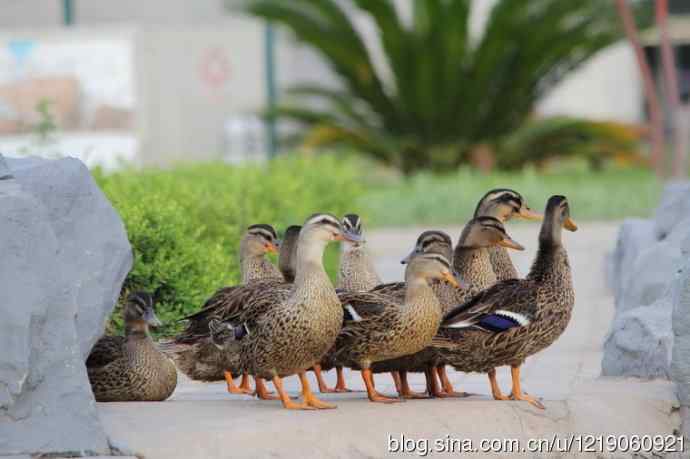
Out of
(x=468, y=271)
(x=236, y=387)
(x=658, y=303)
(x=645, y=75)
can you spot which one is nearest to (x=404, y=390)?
(x=468, y=271)

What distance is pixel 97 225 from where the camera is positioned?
6090 mm

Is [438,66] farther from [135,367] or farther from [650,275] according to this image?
[135,367]

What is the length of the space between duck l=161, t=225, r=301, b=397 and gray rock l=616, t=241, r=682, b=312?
7.76ft

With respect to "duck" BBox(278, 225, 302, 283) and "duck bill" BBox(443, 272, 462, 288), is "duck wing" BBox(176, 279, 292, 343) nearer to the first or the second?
"duck" BBox(278, 225, 302, 283)

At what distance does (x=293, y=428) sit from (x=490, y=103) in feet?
57.7

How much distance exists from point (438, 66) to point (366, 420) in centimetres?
1665

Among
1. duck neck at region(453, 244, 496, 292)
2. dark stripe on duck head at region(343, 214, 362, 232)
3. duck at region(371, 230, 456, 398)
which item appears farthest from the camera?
dark stripe on duck head at region(343, 214, 362, 232)

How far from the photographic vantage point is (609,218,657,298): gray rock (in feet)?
32.4

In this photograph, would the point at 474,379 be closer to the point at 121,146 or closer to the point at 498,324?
the point at 498,324

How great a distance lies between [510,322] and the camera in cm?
608

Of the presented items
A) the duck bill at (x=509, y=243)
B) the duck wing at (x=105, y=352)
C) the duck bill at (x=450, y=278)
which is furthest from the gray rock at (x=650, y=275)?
the duck wing at (x=105, y=352)

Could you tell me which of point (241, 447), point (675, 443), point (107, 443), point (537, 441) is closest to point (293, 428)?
point (241, 447)

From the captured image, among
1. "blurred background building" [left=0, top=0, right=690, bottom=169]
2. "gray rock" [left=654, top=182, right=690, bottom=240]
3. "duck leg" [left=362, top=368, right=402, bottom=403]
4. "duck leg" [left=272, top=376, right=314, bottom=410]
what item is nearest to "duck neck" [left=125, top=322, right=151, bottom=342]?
"duck leg" [left=272, top=376, right=314, bottom=410]

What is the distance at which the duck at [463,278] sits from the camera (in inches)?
252
